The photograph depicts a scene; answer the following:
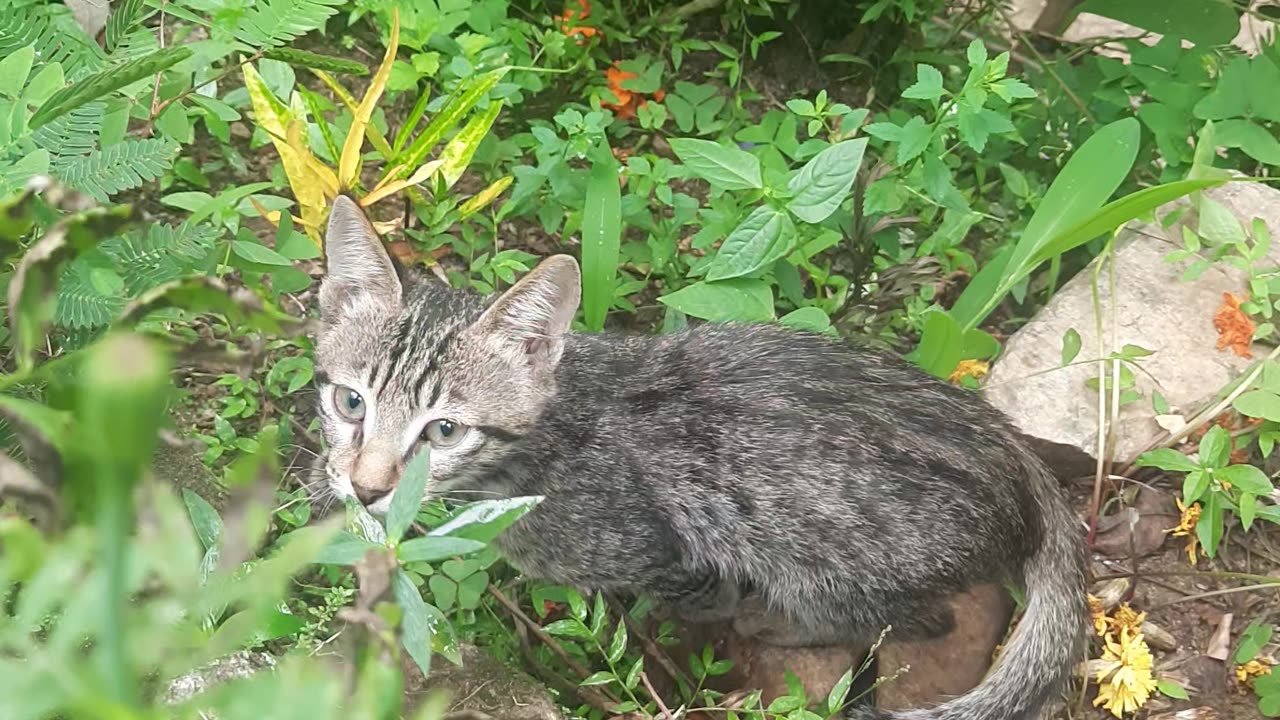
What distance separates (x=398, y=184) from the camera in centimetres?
327

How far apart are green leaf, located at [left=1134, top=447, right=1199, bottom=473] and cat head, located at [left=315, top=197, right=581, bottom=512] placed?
176 centimetres

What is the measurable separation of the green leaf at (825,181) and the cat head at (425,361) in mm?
830

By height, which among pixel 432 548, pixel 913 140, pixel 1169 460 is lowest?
pixel 1169 460

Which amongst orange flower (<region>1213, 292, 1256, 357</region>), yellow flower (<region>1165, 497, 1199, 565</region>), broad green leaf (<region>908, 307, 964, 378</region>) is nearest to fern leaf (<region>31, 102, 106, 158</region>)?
broad green leaf (<region>908, 307, 964, 378</region>)

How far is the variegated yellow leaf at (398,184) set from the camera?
326 centimetres

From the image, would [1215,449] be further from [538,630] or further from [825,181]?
[538,630]

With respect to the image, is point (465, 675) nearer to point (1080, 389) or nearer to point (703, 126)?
point (1080, 389)

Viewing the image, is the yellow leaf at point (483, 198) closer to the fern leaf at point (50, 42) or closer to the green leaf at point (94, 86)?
the fern leaf at point (50, 42)

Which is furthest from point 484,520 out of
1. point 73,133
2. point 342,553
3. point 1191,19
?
point 1191,19

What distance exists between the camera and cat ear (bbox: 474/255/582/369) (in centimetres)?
259

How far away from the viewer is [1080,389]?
336cm

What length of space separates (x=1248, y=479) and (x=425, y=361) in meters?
2.30

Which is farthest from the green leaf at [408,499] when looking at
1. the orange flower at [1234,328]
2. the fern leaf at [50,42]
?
the orange flower at [1234,328]

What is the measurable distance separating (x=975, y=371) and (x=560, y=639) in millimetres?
1638
